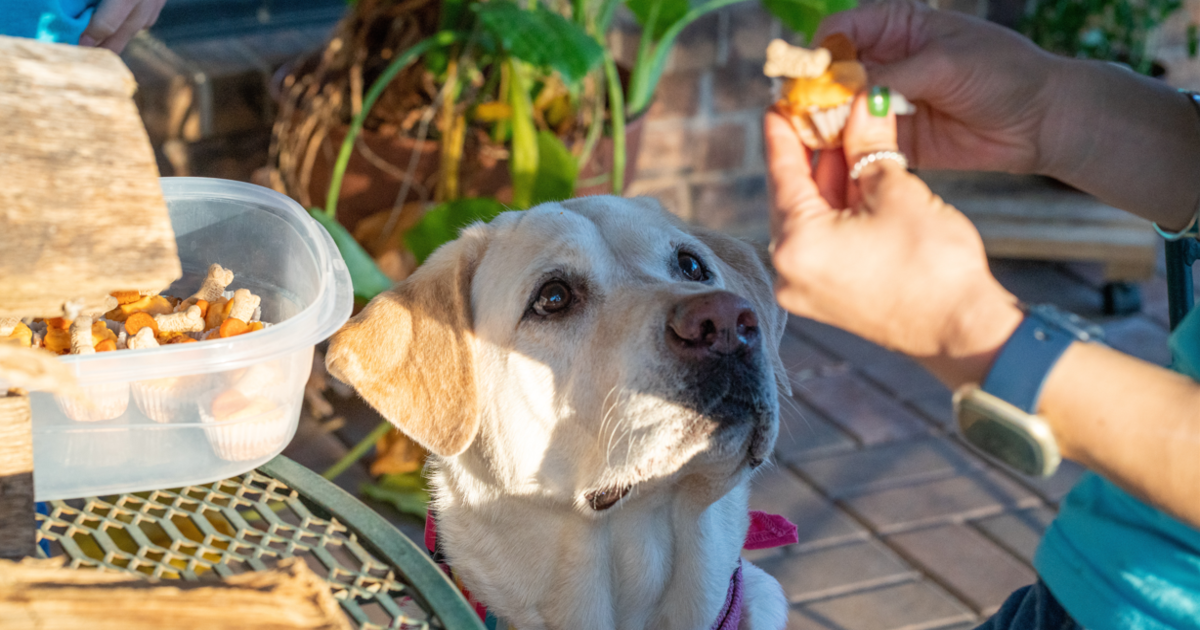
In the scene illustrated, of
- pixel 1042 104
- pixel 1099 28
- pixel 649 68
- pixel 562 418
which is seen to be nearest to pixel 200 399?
pixel 562 418

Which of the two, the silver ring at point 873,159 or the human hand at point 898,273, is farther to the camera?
the silver ring at point 873,159

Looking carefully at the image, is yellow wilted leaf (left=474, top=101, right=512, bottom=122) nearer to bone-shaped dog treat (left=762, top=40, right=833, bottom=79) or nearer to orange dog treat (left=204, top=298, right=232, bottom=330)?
bone-shaped dog treat (left=762, top=40, right=833, bottom=79)

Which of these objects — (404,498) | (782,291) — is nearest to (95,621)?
(782,291)

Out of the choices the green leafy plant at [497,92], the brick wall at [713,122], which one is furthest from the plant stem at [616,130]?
the brick wall at [713,122]

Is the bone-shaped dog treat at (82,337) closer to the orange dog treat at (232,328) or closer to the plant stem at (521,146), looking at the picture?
the orange dog treat at (232,328)

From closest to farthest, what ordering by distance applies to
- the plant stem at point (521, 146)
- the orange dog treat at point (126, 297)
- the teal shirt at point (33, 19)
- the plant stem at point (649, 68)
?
the orange dog treat at point (126, 297) → the teal shirt at point (33, 19) → the plant stem at point (521, 146) → the plant stem at point (649, 68)

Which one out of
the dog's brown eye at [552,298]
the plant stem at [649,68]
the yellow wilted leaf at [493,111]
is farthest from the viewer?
the plant stem at [649,68]

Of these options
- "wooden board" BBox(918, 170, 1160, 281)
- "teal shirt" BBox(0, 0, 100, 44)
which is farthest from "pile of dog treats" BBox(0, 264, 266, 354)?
"wooden board" BBox(918, 170, 1160, 281)
